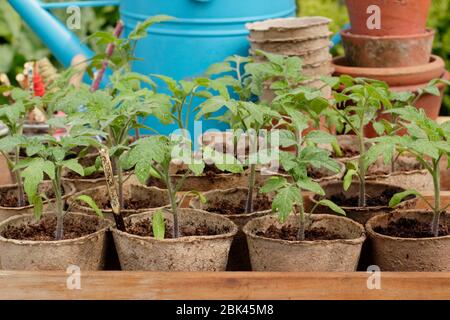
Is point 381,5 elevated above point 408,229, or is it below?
above

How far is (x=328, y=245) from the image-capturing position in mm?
1412

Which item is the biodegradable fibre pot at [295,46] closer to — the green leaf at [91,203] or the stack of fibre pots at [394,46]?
the stack of fibre pots at [394,46]

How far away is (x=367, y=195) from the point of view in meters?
1.71

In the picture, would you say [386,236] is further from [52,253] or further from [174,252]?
[52,253]

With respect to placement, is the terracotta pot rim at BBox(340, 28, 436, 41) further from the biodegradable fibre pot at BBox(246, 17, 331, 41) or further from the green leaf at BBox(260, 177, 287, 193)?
the green leaf at BBox(260, 177, 287, 193)

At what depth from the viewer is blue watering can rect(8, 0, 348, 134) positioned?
2.30 m

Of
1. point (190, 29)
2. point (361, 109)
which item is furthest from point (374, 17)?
point (361, 109)

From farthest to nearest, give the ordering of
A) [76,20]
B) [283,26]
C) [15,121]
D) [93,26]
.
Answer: [93,26], [283,26], [76,20], [15,121]

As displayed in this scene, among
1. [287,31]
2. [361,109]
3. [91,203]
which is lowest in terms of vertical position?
[91,203]

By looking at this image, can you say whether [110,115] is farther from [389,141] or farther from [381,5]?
[381,5]

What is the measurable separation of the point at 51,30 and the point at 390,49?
0.95 meters

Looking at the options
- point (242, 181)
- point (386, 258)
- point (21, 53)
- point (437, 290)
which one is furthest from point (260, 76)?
point (21, 53)
